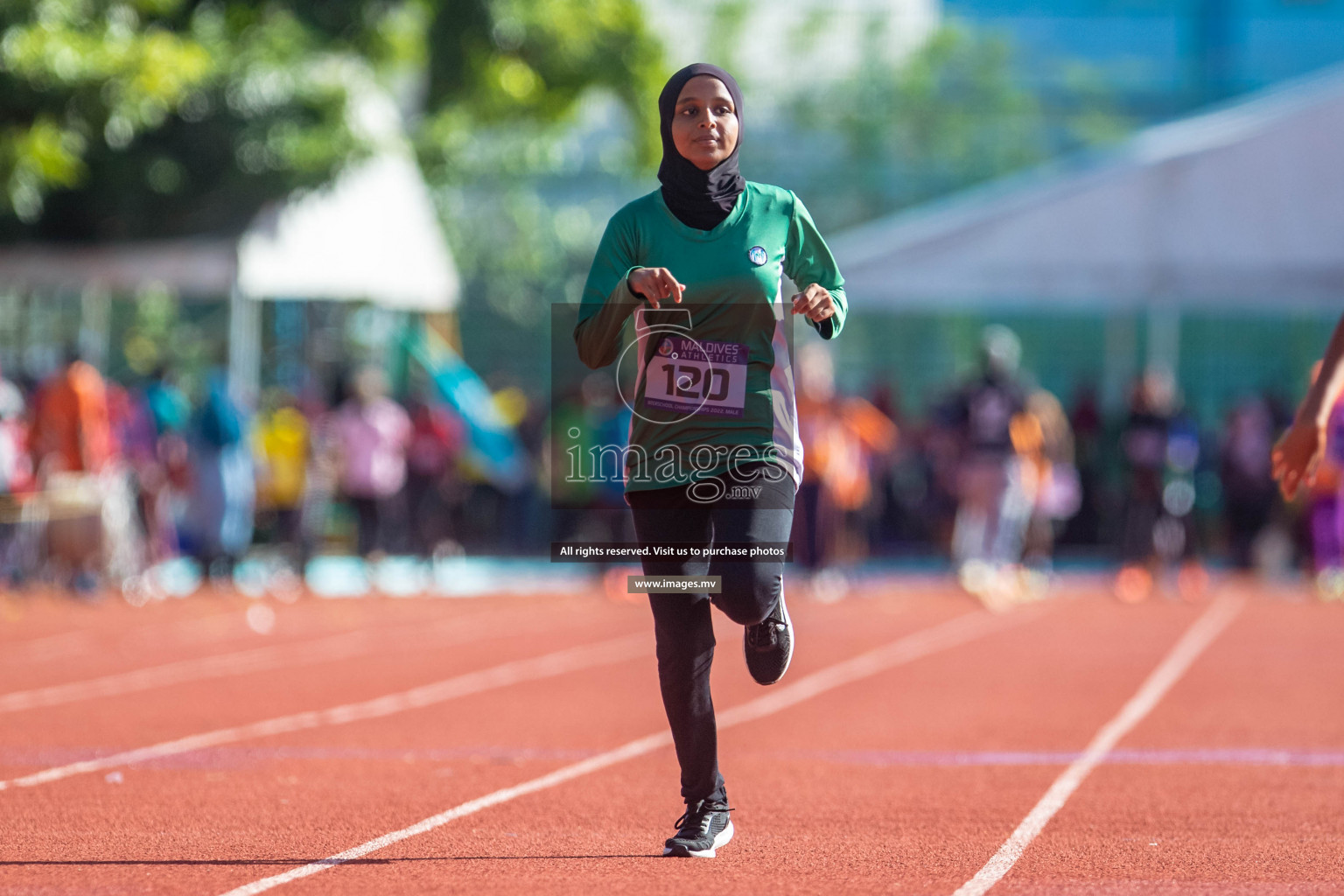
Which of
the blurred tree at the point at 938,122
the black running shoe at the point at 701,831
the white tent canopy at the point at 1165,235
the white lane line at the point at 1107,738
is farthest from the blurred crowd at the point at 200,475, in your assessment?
the blurred tree at the point at 938,122

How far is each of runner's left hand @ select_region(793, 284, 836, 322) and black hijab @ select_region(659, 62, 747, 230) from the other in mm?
304

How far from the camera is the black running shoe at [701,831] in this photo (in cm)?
547

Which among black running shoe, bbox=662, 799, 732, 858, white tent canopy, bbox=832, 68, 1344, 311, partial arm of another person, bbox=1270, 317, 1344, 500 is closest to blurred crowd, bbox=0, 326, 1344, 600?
white tent canopy, bbox=832, 68, 1344, 311

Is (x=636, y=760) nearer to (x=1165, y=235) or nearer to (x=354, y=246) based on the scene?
(x=1165, y=235)

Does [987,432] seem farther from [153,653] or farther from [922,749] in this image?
[922,749]

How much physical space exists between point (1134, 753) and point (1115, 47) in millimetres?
31191

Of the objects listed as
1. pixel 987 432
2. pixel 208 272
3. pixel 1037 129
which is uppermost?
pixel 1037 129

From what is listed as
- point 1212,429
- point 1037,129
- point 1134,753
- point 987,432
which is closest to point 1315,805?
point 1134,753

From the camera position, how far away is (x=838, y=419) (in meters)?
17.8

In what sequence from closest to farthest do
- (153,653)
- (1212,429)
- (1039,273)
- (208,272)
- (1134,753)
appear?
(1134,753) → (153,653) → (1039,273) → (208,272) → (1212,429)

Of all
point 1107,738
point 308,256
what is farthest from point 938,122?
point 1107,738

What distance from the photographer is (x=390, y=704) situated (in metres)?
9.97

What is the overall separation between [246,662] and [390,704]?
2495 mm

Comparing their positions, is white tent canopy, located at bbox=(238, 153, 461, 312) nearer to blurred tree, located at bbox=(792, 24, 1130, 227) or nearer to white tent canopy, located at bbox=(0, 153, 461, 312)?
white tent canopy, located at bbox=(0, 153, 461, 312)
